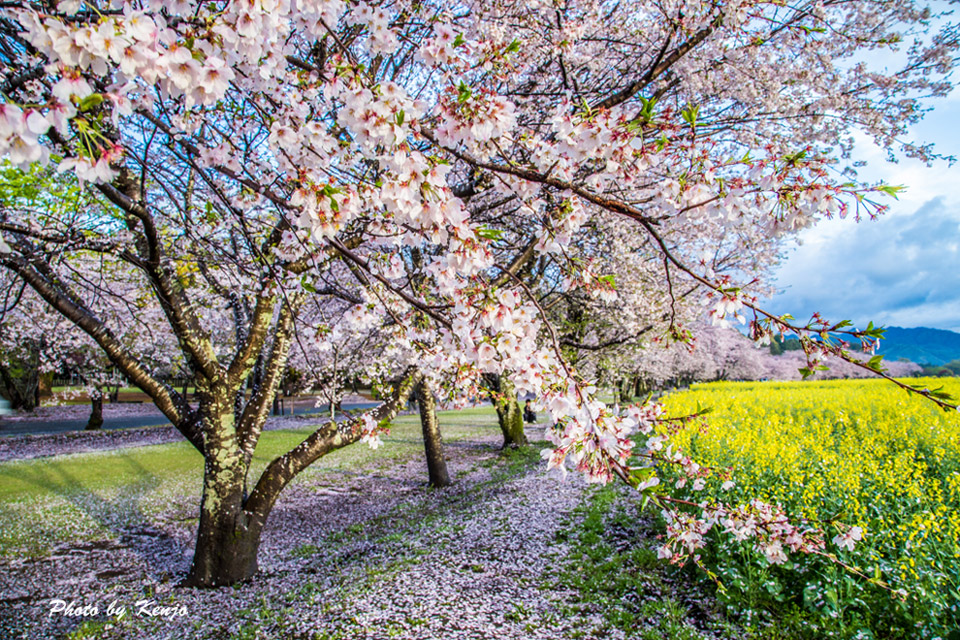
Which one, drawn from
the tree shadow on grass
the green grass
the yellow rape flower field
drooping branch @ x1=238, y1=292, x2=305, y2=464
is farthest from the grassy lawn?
the yellow rape flower field

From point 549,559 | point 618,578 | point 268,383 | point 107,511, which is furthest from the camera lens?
point 107,511

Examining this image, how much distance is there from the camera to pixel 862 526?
3559 millimetres

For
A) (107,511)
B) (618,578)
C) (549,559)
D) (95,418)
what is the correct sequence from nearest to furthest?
(618,578) < (549,559) < (107,511) < (95,418)

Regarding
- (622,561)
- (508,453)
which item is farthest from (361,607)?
(508,453)

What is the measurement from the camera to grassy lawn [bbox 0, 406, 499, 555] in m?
7.41

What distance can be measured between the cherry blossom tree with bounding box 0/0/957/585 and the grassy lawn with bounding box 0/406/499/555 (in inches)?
137

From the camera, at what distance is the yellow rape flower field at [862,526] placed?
9.97 ft

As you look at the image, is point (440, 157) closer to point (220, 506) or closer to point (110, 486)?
point (220, 506)

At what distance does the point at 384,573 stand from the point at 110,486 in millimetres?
9060

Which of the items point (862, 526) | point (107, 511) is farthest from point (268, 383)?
point (107, 511)

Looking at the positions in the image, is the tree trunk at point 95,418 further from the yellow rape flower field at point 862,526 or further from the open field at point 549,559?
the yellow rape flower field at point 862,526

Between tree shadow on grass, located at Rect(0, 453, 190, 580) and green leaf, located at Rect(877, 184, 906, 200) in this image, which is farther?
tree shadow on grass, located at Rect(0, 453, 190, 580)

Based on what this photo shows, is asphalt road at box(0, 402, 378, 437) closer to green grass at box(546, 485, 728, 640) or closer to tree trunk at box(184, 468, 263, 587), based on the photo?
tree trunk at box(184, 468, 263, 587)

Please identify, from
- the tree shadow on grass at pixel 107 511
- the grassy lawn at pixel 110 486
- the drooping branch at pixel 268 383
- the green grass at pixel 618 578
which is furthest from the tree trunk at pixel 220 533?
the green grass at pixel 618 578
